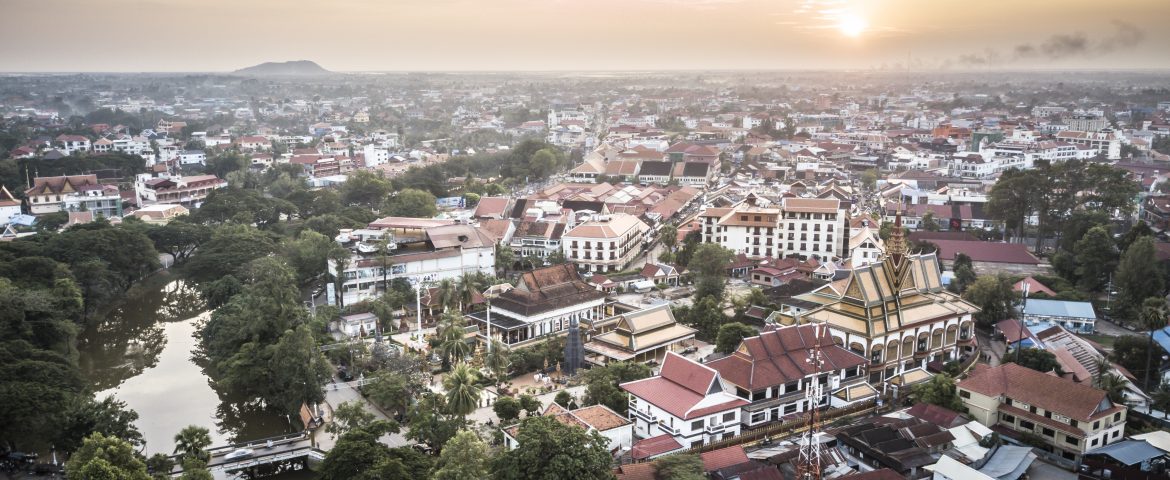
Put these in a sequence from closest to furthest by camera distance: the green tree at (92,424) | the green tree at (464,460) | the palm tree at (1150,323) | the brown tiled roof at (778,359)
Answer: the green tree at (464,460)
the green tree at (92,424)
the brown tiled roof at (778,359)
the palm tree at (1150,323)

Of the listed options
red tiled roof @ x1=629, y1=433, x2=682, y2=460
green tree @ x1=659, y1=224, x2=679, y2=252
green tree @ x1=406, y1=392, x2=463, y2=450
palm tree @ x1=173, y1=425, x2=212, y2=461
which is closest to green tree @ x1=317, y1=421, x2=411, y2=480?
green tree @ x1=406, y1=392, x2=463, y2=450

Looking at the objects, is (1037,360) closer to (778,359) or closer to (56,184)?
(778,359)

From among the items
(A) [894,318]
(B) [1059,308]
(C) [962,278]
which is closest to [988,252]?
(C) [962,278]

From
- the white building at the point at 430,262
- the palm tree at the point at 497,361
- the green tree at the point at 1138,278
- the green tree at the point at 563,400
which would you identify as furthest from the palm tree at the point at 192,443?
the green tree at the point at 1138,278

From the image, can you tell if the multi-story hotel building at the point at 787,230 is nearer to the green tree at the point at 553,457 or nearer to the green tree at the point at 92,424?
the green tree at the point at 553,457

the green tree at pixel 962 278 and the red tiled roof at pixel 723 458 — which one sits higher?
the green tree at pixel 962 278

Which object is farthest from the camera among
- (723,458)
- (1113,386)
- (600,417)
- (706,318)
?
(706,318)
